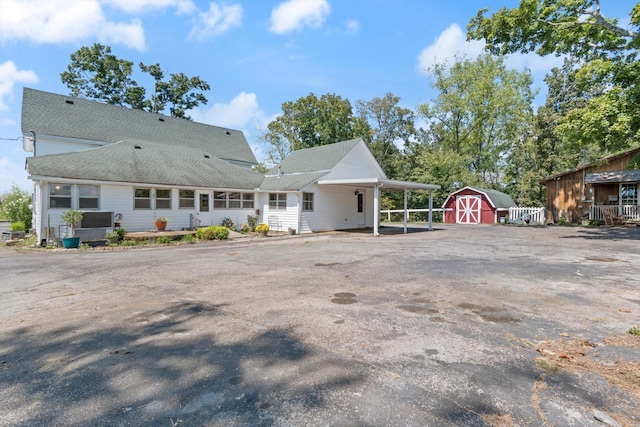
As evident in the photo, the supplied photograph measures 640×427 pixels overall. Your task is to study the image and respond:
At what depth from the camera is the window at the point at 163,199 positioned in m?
16.1

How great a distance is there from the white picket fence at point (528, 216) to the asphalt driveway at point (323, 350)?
1991 cm

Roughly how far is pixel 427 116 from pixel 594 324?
3515cm

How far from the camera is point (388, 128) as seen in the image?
130 ft

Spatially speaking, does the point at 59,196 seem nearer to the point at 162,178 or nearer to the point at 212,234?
the point at 162,178

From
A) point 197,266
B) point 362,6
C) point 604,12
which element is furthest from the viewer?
point 604,12

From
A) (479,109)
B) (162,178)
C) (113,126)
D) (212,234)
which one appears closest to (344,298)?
(212,234)

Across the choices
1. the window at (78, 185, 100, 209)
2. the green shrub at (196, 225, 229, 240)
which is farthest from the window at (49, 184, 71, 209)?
the green shrub at (196, 225, 229, 240)

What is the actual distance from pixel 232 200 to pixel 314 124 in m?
18.9

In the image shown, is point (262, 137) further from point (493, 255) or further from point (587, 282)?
point (587, 282)

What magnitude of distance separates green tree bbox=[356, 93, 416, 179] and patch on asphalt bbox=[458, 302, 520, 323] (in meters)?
34.2

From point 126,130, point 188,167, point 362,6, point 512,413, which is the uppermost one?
point 362,6

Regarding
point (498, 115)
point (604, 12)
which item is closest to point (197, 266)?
point (604, 12)

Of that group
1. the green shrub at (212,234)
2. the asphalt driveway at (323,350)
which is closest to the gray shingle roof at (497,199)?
the asphalt driveway at (323,350)

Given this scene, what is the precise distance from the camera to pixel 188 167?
18.8 meters
